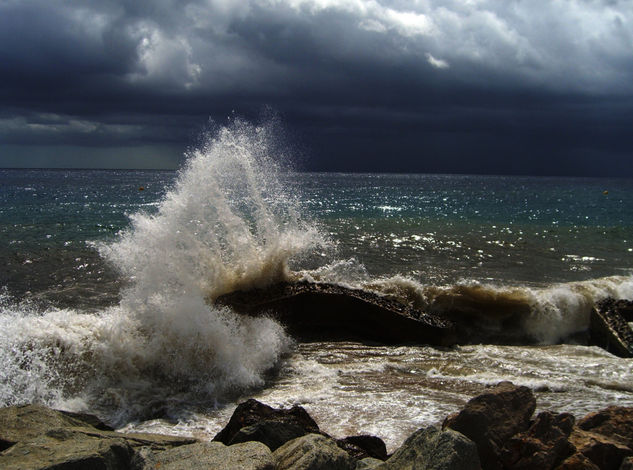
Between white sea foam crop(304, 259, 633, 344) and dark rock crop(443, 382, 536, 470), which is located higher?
dark rock crop(443, 382, 536, 470)

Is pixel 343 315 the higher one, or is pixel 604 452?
pixel 604 452

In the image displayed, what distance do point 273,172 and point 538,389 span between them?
8.23 meters

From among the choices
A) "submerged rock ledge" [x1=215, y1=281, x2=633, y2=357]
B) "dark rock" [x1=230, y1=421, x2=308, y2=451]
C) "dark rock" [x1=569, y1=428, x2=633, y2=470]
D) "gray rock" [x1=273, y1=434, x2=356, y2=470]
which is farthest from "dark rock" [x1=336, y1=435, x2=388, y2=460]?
"submerged rock ledge" [x1=215, y1=281, x2=633, y2=357]

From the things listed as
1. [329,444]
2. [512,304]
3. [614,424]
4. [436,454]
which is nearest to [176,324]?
[329,444]

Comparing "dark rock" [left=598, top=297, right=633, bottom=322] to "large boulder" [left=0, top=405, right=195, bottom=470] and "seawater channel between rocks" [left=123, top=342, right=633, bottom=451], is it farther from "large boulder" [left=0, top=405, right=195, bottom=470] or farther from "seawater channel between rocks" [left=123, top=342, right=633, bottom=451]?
"large boulder" [left=0, top=405, right=195, bottom=470]

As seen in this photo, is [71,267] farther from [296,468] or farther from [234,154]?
[296,468]

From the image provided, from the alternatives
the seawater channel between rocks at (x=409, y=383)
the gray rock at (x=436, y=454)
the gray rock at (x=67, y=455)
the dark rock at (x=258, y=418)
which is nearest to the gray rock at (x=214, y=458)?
the gray rock at (x=67, y=455)

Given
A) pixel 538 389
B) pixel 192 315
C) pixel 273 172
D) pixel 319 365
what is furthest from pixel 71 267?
pixel 538 389

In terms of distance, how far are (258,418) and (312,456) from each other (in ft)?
4.11

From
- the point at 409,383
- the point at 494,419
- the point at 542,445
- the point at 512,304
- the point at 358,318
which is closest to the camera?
the point at 542,445

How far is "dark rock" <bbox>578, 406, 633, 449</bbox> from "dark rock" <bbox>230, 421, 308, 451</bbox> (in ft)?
9.68

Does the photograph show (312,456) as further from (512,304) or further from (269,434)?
(512,304)

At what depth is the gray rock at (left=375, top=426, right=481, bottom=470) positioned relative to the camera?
14.5ft

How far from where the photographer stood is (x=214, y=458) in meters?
4.52
